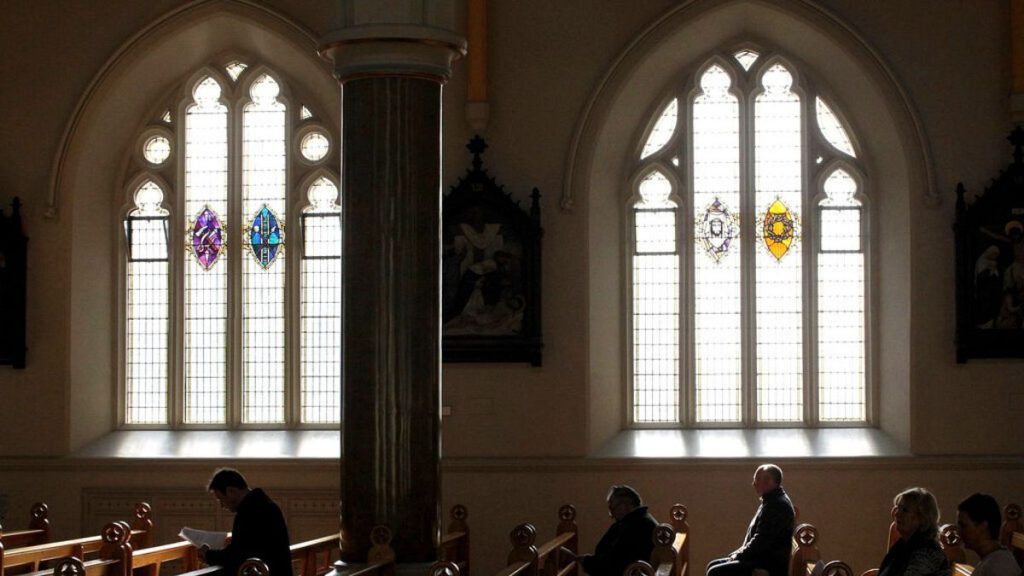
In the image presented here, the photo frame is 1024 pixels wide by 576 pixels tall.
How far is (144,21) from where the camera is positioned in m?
11.7

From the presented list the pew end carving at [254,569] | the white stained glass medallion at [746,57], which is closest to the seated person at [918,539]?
the pew end carving at [254,569]

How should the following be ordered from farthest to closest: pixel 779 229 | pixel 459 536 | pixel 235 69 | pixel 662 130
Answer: pixel 235 69
pixel 662 130
pixel 779 229
pixel 459 536

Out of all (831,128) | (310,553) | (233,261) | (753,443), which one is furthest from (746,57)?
(310,553)

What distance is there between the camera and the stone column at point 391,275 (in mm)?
7082

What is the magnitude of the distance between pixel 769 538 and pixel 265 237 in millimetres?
5643

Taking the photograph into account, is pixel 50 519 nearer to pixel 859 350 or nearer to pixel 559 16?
pixel 559 16

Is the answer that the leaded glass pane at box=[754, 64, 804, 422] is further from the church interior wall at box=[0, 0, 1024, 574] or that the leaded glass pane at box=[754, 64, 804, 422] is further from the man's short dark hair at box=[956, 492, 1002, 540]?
the man's short dark hair at box=[956, 492, 1002, 540]

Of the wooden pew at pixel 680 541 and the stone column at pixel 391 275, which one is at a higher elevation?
the stone column at pixel 391 275

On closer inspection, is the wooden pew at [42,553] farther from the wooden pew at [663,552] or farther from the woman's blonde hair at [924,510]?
the woman's blonde hair at [924,510]

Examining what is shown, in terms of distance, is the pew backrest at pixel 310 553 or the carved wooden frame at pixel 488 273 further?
the carved wooden frame at pixel 488 273

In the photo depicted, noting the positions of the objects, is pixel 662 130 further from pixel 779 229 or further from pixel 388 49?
pixel 388 49

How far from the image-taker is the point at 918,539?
588 cm

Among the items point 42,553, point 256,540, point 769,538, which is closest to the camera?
point 256,540

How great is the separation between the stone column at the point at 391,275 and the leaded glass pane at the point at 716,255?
195 inches
